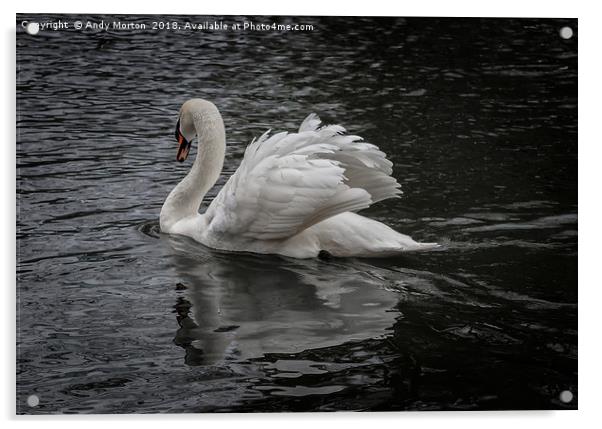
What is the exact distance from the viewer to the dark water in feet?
22.1

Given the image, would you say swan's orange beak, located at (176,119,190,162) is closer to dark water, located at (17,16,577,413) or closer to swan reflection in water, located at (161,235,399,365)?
dark water, located at (17,16,577,413)

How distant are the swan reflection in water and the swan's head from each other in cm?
67

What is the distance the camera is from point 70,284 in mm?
7242

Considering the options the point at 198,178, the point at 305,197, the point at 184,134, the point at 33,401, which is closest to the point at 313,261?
the point at 305,197

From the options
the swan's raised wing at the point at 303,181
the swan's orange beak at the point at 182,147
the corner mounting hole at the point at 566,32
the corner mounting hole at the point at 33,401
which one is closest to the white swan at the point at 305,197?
the swan's raised wing at the point at 303,181

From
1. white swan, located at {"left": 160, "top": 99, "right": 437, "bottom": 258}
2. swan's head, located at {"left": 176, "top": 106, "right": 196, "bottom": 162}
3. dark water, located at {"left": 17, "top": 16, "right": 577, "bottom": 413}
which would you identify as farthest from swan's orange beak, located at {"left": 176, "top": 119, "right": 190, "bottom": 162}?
white swan, located at {"left": 160, "top": 99, "right": 437, "bottom": 258}

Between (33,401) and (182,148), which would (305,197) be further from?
(33,401)

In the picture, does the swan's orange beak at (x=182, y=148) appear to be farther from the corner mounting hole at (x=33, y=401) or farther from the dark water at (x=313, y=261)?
the corner mounting hole at (x=33, y=401)

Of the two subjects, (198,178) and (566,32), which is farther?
(198,178)

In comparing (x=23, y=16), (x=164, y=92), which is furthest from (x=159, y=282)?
(x=23, y=16)

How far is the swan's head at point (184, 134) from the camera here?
8.22 m

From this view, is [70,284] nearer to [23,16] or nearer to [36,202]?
[36,202]

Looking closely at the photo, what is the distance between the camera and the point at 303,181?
7.40m

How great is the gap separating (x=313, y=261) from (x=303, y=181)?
592mm
